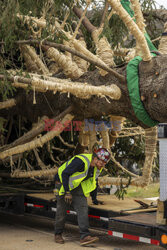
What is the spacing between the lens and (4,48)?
5.65 meters

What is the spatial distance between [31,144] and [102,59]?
59.5 inches

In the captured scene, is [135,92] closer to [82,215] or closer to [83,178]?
[83,178]

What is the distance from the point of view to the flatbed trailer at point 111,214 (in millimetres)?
4535

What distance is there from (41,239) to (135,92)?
273cm

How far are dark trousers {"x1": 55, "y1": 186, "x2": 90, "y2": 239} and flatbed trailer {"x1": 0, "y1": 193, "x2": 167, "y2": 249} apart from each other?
337mm

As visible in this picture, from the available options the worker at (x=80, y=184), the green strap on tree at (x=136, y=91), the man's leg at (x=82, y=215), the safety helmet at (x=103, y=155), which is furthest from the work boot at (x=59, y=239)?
the green strap on tree at (x=136, y=91)

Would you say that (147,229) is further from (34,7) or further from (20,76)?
(34,7)

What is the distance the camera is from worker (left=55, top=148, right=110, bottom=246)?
535 centimetres

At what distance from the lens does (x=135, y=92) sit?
4.70 meters

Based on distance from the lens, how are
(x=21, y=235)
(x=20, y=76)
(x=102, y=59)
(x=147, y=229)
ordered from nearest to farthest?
(x=147, y=229) < (x=20, y=76) < (x=102, y=59) < (x=21, y=235)

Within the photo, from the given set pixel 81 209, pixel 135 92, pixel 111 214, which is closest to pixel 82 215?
pixel 81 209

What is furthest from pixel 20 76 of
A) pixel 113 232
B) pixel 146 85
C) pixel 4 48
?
pixel 113 232

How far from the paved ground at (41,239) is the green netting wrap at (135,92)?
1.88m

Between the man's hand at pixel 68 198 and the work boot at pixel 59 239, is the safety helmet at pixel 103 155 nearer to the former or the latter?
the man's hand at pixel 68 198
